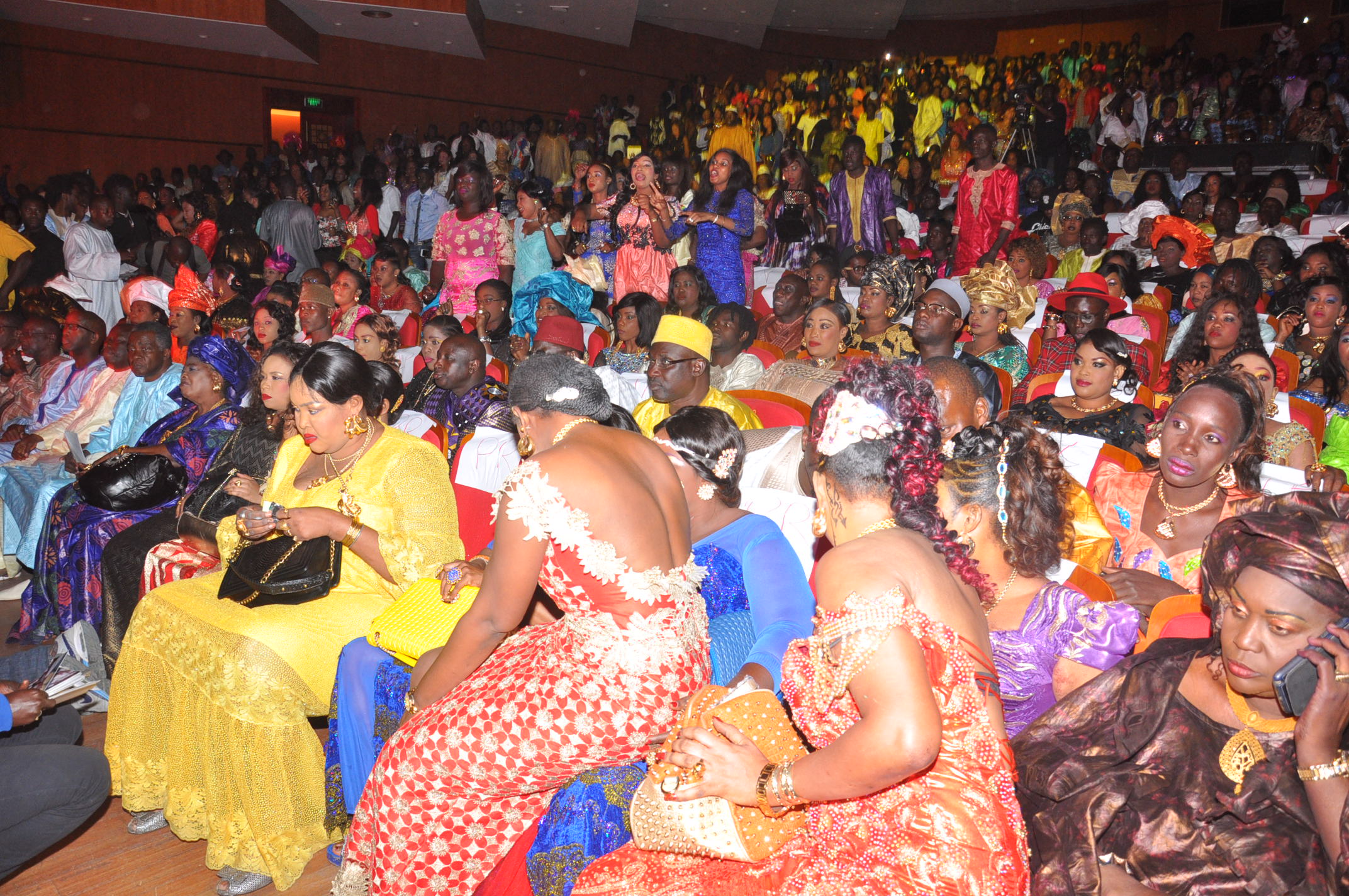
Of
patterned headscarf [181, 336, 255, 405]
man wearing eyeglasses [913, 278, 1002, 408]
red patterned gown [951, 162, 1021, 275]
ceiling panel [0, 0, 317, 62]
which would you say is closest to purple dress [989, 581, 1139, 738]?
man wearing eyeglasses [913, 278, 1002, 408]

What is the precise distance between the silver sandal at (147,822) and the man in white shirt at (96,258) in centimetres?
728

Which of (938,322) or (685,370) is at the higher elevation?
(938,322)

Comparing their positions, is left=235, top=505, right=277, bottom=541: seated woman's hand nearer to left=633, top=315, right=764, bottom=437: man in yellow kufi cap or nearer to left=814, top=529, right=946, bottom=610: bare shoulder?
left=633, top=315, right=764, bottom=437: man in yellow kufi cap

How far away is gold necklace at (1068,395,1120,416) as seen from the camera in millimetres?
4191

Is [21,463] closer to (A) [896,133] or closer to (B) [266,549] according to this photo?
(B) [266,549]

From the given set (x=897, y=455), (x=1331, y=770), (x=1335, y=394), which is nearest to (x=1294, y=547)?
(x=1331, y=770)

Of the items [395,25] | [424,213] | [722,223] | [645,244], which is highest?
[395,25]

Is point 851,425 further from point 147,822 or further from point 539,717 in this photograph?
point 147,822

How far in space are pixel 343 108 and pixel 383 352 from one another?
13.2m

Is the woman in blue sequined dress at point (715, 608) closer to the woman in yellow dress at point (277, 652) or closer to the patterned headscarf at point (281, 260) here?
the woman in yellow dress at point (277, 652)

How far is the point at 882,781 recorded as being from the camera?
1563mm

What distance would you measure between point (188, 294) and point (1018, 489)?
540 centimetres

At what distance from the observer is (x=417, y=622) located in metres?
2.85

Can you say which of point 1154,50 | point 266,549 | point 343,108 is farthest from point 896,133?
point 266,549
